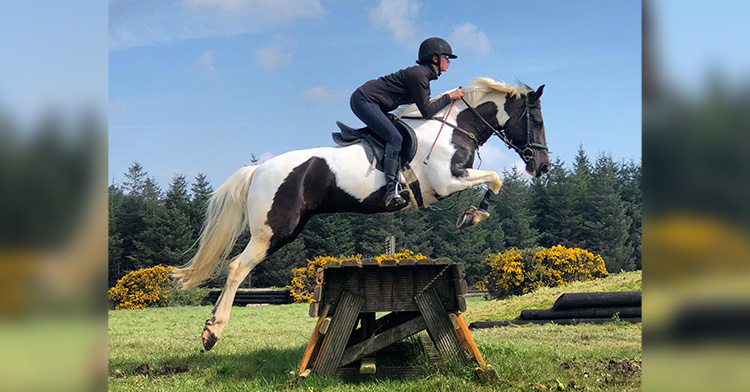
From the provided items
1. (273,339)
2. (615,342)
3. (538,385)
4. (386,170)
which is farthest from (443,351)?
(273,339)

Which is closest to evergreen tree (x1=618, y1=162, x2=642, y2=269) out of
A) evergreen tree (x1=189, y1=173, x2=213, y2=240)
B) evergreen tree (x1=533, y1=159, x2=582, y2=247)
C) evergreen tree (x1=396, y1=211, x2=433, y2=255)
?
evergreen tree (x1=533, y1=159, x2=582, y2=247)

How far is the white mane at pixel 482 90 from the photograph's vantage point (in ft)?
18.1

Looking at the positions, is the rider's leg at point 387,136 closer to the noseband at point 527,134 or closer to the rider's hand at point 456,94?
the rider's hand at point 456,94

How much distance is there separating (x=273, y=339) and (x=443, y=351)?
4.29m

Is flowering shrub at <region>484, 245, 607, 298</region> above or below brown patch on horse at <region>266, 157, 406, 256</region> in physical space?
below

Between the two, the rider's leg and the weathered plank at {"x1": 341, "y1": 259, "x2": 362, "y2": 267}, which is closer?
the weathered plank at {"x1": 341, "y1": 259, "x2": 362, "y2": 267}

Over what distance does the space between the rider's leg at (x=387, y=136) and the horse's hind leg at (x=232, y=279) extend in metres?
1.25

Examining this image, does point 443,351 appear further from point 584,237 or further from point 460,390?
point 584,237

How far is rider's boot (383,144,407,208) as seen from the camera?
5102 mm

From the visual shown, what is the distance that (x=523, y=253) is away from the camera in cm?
1895

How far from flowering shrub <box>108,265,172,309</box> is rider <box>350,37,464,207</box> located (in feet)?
51.6

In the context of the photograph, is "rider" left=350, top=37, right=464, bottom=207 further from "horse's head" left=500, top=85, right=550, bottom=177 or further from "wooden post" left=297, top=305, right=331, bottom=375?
"wooden post" left=297, top=305, right=331, bottom=375

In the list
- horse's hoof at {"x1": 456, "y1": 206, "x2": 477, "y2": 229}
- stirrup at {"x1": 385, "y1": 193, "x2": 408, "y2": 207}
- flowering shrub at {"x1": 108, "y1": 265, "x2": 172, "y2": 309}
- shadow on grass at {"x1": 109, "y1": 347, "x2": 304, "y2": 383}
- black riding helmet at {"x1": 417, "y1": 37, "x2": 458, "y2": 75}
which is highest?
black riding helmet at {"x1": 417, "y1": 37, "x2": 458, "y2": 75}

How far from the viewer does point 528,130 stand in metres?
5.51
